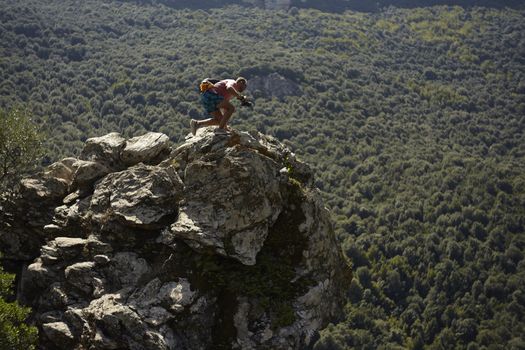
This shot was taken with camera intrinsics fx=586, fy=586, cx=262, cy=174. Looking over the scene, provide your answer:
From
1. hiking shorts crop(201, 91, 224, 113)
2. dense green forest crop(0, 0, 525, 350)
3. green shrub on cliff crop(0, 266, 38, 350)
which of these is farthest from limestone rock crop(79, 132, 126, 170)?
dense green forest crop(0, 0, 525, 350)

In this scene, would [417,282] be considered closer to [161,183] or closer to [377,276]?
[377,276]

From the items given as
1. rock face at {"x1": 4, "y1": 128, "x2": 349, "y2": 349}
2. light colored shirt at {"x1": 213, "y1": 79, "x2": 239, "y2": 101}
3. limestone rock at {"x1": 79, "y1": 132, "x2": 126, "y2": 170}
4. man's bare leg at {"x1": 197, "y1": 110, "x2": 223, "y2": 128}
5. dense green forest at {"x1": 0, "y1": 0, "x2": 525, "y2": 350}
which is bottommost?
dense green forest at {"x1": 0, "y1": 0, "x2": 525, "y2": 350}

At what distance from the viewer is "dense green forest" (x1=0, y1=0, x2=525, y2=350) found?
103 meters

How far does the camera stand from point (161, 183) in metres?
17.9

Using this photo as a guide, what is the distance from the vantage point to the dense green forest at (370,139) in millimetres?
103375

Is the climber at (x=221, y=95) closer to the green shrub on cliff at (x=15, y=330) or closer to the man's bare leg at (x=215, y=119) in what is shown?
the man's bare leg at (x=215, y=119)

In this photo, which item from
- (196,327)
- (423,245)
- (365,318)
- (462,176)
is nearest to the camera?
(196,327)

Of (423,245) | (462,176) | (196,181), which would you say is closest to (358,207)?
(423,245)

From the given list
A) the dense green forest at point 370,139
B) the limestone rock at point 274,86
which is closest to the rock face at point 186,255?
the dense green forest at point 370,139

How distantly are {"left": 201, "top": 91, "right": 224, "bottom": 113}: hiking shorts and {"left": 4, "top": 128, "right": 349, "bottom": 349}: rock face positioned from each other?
0.97 m

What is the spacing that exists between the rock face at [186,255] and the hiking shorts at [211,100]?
971mm

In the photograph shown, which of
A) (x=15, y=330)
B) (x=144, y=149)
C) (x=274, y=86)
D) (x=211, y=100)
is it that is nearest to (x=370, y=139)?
(x=274, y=86)

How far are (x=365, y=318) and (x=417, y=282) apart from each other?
14143 mm

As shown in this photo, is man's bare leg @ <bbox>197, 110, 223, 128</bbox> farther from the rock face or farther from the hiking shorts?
the rock face
